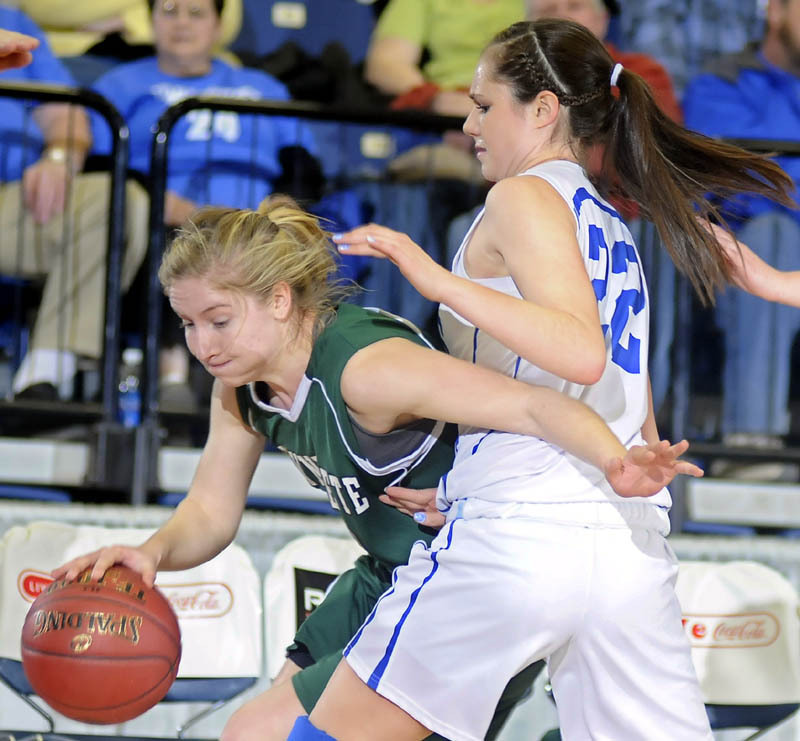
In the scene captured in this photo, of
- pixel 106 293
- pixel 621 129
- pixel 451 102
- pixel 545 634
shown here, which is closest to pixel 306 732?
pixel 545 634

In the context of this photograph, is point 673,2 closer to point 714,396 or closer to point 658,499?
point 714,396

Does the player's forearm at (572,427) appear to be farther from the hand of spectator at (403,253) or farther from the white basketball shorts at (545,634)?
the hand of spectator at (403,253)

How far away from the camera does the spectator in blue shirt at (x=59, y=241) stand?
4289 mm

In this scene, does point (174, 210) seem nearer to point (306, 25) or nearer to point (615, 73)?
point (306, 25)

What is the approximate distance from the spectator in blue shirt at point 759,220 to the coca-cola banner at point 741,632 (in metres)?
0.74

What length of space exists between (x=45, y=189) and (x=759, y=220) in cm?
269

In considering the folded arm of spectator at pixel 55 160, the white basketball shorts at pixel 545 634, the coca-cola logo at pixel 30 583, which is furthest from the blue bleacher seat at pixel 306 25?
the white basketball shorts at pixel 545 634

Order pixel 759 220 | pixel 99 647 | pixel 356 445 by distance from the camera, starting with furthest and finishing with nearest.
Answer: pixel 759 220
pixel 99 647
pixel 356 445

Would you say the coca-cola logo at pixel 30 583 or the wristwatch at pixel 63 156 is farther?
the wristwatch at pixel 63 156

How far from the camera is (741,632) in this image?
3.85 m

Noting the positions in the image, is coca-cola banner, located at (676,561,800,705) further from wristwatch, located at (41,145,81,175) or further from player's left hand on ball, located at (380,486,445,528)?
wristwatch, located at (41,145,81,175)

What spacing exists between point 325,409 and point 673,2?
3.58 metres

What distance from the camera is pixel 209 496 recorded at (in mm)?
2695

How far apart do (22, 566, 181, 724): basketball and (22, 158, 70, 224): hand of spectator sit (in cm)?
223
